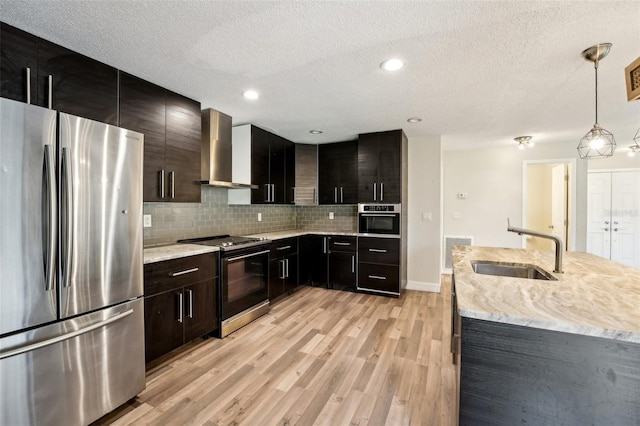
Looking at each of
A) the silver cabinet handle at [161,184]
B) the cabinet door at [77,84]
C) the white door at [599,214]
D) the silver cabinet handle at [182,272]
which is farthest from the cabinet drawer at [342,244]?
the white door at [599,214]

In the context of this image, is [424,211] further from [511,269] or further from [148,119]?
[148,119]

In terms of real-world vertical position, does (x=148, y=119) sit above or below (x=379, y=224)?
above

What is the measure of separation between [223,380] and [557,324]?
6.91ft

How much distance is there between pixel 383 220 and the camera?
13.1ft

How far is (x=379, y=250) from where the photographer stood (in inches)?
156

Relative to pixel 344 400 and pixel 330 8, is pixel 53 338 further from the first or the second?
pixel 330 8

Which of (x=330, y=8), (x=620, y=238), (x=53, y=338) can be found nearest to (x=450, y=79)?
(x=330, y=8)

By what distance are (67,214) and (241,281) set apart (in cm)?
173

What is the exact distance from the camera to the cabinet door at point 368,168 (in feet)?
13.2

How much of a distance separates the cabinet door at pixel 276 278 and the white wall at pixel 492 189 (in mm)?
3409

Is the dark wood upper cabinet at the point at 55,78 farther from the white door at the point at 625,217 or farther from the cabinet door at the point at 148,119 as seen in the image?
the white door at the point at 625,217

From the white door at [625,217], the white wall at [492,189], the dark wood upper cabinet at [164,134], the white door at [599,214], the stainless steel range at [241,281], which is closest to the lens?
the dark wood upper cabinet at [164,134]

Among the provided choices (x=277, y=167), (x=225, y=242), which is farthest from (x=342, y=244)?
(x=225, y=242)

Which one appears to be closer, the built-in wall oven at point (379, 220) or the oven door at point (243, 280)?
the oven door at point (243, 280)
